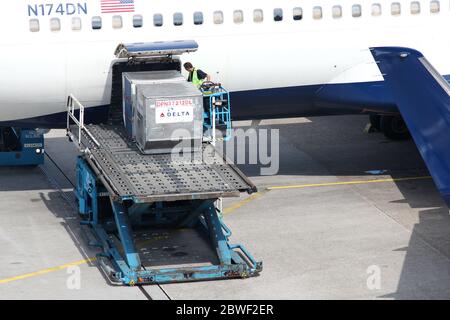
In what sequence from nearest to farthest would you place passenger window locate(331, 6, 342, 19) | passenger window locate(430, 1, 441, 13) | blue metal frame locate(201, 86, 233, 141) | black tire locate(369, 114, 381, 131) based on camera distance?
blue metal frame locate(201, 86, 233, 141) → passenger window locate(331, 6, 342, 19) → passenger window locate(430, 1, 441, 13) → black tire locate(369, 114, 381, 131)

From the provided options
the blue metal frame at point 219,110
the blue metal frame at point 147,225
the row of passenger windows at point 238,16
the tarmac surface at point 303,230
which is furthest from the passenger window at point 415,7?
the blue metal frame at point 147,225

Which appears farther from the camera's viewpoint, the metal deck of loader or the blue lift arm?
the metal deck of loader

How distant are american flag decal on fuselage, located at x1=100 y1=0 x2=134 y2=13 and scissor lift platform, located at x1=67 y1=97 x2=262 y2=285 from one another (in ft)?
7.32

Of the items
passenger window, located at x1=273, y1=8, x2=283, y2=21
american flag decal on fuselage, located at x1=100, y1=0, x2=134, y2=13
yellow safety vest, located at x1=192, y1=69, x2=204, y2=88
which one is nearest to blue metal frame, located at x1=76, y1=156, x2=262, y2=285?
yellow safety vest, located at x1=192, y1=69, x2=204, y2=88

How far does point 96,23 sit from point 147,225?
191 inches

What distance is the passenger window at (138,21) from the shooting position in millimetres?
25688

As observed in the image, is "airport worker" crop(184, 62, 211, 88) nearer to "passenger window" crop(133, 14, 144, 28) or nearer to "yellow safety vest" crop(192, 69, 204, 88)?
"yellow safety vest" crop(192, 69, 204, 88)

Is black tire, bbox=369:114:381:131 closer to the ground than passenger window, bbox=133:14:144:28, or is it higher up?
closer to the ground

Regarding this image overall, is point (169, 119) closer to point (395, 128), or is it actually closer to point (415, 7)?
point (415, 7)

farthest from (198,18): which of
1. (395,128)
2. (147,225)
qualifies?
(395,128)

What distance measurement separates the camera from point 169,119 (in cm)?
2319

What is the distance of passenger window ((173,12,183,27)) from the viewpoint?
2589 centimetres
